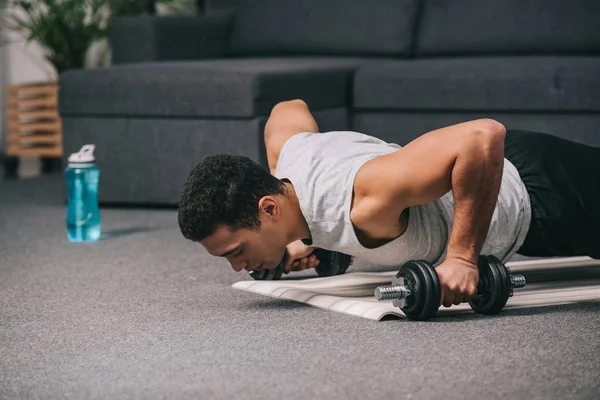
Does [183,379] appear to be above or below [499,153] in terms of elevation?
below

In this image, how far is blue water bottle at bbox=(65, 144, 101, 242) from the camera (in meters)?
3.01

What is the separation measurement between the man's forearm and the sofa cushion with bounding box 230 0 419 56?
2.04m

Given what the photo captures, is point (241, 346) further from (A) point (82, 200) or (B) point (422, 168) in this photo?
(A) point (82, 200)

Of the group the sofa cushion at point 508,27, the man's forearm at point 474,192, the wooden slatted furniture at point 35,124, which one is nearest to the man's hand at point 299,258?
the man's forearm at point 474,192

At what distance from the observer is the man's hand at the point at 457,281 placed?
1896mm

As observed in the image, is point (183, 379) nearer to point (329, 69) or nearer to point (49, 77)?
point (329, 69)

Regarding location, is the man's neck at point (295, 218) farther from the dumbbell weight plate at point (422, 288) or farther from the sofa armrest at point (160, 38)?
the sofa armrest at point (160, 38)

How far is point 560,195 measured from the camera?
2.14 metres

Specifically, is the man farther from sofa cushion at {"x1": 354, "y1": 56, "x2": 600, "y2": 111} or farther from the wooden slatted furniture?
the wooden slatted furniture

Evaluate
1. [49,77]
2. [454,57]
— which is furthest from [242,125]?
[49,77]

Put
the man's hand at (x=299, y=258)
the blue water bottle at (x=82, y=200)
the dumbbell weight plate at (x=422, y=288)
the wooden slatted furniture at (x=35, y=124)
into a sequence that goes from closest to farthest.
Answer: the dumbbell weight plate at (x=422, y=288)
the man's hand at (x=299, y=258)
the blue water bottle at (x=82, y=200)
the wooden slatted furniture at (x=35, y=124)

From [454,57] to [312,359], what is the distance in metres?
2.30

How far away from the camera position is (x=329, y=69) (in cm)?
348

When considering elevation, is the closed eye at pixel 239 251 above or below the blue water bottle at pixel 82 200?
above
